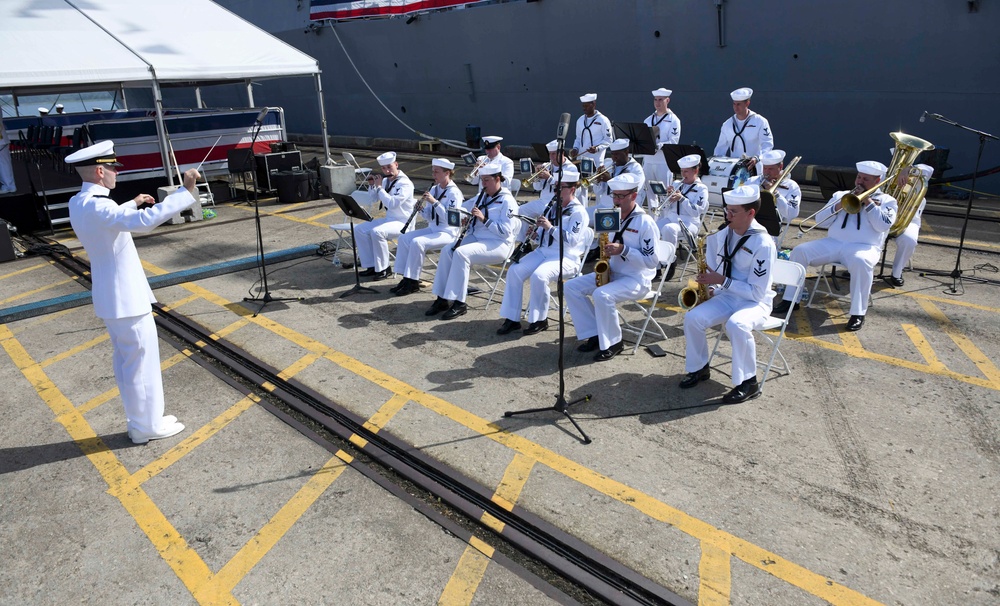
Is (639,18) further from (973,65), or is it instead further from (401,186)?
(401,186)

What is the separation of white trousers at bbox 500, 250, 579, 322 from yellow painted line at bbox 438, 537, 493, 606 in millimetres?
3245

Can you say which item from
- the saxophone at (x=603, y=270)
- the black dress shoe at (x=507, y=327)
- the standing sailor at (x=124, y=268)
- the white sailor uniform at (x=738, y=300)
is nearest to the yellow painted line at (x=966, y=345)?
the white sailor uniform at (x=738, y=300)

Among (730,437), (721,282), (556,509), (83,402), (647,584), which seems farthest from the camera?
(83,402)

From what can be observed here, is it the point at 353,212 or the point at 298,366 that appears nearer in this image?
the point at 298,366

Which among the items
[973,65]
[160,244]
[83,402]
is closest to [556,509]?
[83,402]

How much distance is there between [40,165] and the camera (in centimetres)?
1284

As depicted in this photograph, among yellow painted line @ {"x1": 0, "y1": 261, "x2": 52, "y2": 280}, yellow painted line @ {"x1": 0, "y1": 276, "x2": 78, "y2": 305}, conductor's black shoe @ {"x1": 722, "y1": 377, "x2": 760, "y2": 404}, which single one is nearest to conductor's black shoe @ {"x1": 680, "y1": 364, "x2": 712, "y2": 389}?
conductor's black shoe @ {"x1": 722, "y1": 377, "x2": 760, "y2": 404}

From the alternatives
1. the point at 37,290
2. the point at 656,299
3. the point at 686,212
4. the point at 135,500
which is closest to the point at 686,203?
the point at 686,212

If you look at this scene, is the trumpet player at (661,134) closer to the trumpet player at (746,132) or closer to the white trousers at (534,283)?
the trumpet player at (746,132)

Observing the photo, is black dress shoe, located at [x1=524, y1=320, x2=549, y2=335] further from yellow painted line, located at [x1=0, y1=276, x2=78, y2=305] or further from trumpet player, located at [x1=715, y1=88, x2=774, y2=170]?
yellow painted line, located at [x1=0, y1=276, x2=78, y2=305]

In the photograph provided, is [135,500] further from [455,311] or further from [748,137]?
[748,137]

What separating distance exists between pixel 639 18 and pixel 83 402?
45.7 feet

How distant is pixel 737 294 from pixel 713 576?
9.12ft

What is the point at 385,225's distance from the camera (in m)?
9.06
